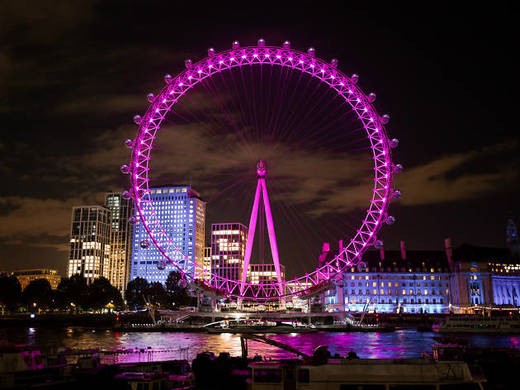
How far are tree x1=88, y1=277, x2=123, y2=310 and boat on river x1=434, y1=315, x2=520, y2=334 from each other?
79368mm

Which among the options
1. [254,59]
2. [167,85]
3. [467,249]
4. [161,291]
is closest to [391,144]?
[254,59]

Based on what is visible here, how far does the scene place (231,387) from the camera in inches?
837

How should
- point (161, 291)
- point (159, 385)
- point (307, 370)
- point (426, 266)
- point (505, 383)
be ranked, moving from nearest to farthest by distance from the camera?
1. point (307, 370)
2. point (159, 385)
3. point (505, 383)
4. point (161, 291)
5. point (426, 266)

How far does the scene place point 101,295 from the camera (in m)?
126

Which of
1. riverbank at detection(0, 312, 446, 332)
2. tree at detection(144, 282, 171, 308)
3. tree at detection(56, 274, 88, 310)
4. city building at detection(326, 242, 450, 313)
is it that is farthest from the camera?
city building at detection(326, 242, 450, 313)

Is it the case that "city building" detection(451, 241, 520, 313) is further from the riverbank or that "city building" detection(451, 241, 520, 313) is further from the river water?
the river water

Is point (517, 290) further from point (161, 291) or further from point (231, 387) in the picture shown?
point (231, 387)

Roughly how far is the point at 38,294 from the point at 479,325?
96038 mm

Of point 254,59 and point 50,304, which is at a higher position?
point 254,59

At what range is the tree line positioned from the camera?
117062 millimetres

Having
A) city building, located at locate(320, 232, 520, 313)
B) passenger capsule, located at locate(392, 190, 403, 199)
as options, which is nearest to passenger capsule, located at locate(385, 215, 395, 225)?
passenger capsule, located at locate(392, 190, 403, 199)

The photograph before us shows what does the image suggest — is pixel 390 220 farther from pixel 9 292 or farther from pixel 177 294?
pixel 177 294

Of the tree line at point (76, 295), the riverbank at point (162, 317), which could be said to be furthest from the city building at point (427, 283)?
the tree line at point (76, 295)

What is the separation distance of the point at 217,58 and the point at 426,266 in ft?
371
